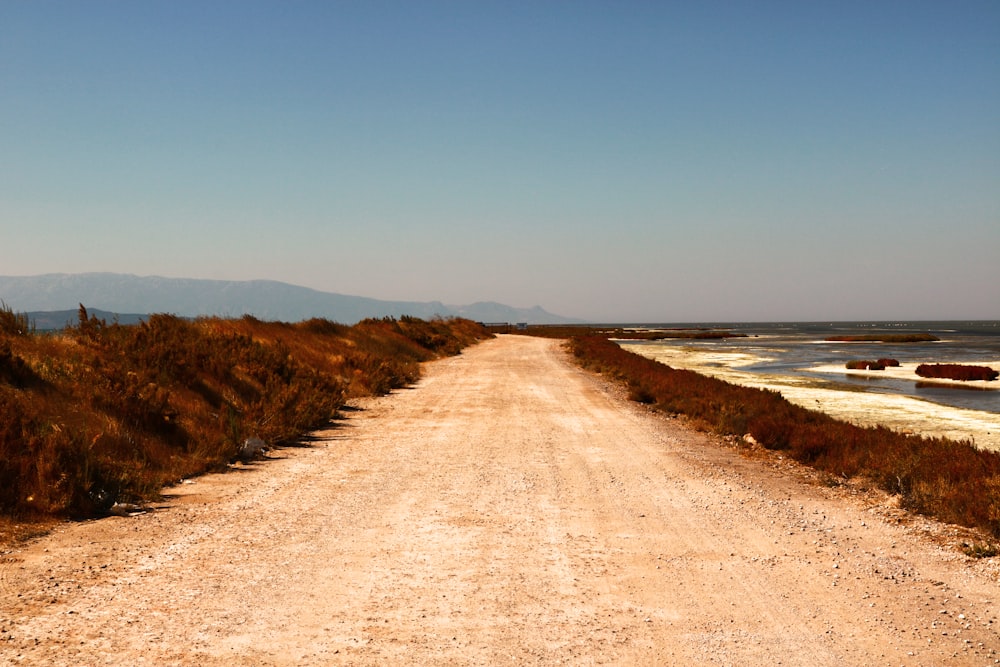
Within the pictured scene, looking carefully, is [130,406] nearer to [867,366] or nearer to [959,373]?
[959,373]

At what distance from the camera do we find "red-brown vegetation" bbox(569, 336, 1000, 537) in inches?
300

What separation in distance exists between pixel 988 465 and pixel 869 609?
4898 mm

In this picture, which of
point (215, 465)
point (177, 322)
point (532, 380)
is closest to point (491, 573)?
point (215, 465)

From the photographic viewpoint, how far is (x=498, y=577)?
18.5ft

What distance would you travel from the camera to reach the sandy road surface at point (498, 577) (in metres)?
4.38

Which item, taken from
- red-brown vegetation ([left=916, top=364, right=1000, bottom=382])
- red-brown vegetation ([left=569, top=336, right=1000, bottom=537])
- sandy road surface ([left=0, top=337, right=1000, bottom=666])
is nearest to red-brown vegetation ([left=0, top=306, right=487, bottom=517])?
sandy road surface ([left=0, top=337, right=1000, bottom=666])

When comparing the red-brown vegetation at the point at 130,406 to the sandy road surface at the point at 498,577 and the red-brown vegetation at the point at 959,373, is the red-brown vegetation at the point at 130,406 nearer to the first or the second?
the sandy road surface at the point at 498,577

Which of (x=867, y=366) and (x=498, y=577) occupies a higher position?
(x=498, y=577)

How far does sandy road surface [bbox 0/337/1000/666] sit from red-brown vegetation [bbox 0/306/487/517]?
0.71 m

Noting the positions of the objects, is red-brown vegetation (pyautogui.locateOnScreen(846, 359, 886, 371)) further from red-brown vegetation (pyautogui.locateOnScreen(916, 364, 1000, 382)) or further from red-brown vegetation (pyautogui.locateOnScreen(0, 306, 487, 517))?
red-brown vegetation (pyautogui.locateOnScreen(0, 306, 487, 517))

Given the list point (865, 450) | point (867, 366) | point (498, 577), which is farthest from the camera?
point (867, 366)

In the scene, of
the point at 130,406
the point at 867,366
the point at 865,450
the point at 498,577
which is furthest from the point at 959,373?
the point at 130,406

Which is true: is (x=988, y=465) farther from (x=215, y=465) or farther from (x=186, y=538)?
(x=215, y=465)

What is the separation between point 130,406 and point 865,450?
1139 cm
